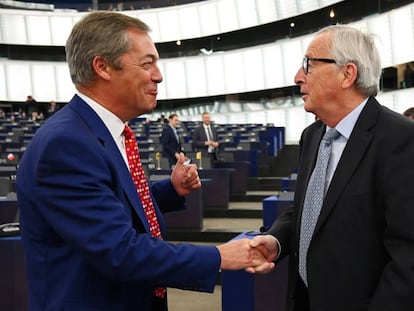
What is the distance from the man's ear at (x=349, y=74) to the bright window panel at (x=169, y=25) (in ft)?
74.3

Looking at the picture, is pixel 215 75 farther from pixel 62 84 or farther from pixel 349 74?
pixel 349 74

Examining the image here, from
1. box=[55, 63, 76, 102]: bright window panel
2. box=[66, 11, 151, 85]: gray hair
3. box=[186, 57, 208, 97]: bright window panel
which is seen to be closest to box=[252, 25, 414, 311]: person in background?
box=[66, 11, 151, 85]: gray hair

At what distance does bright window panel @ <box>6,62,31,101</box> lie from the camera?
23703mm

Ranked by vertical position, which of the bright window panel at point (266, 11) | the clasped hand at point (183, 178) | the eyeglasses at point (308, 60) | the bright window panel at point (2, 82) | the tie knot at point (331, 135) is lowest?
the clasped hand at point (183, 178)

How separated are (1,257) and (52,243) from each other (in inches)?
72.6

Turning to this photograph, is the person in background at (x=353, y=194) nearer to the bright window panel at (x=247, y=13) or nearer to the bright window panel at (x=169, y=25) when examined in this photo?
the bright window panel at (x=247, y=13)

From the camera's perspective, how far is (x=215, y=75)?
74.3 ft

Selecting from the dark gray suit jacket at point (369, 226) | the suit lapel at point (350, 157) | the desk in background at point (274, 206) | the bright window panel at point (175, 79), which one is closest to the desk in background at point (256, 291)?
the desk in background at point (274, 206)

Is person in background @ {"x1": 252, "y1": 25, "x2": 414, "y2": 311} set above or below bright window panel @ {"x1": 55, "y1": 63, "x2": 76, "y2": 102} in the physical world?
below

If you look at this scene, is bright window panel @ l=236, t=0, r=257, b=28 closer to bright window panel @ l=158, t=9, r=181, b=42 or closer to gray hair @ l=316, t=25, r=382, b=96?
bright window panel @ l=158, t=9, r=181, b=42

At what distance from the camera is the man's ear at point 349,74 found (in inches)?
67.3

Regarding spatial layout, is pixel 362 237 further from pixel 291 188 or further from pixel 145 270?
pixel 291 188

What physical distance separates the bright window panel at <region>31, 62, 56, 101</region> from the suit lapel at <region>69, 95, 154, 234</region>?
23.9m

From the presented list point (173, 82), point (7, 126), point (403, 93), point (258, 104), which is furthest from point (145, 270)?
point (173, 82)
